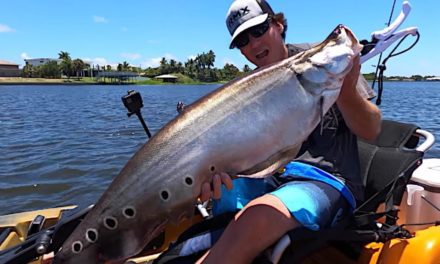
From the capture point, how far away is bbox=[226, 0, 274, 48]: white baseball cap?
3.13 metres

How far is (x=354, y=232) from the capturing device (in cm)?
265

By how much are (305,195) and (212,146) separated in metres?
0.73

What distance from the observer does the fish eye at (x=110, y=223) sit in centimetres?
219

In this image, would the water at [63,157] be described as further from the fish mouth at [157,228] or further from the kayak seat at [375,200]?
the fish mouth at [157,228]

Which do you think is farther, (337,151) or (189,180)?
(337,151)

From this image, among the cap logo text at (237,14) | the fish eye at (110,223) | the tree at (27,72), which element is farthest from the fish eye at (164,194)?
the tree at (27,72)

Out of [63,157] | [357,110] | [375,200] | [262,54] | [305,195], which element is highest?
[262,54]

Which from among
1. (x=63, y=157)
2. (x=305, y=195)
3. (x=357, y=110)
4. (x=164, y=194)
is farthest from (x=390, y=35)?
(x=63, y=157)

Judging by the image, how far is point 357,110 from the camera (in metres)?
2.69

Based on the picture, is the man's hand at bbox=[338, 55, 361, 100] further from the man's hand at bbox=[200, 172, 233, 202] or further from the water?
the water

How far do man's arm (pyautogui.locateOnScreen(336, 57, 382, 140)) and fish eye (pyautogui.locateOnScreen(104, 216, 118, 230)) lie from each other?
1522 millimetres

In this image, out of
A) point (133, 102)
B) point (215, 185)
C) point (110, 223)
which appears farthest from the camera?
point (133, 102)

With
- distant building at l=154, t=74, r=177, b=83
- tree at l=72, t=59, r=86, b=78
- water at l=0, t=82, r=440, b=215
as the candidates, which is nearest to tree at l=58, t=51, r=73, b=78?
tree at l=72, t=59, r=86, b=78

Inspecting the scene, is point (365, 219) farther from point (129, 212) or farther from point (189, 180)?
point (129, 212)
